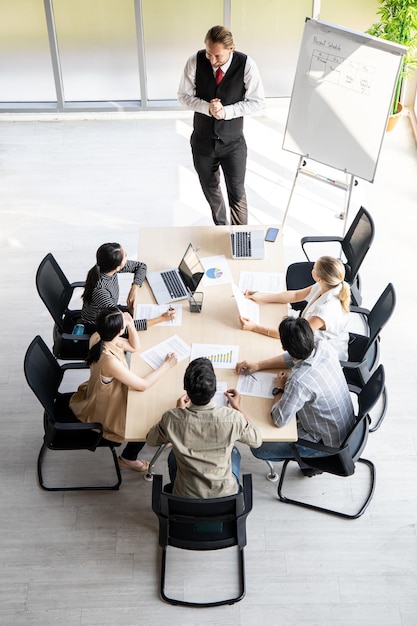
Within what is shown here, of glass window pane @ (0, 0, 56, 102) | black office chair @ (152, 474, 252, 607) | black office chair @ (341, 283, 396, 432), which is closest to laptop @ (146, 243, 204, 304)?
black office chair @ (341, 283, 396, 432)

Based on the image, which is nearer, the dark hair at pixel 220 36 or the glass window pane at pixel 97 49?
the dark hair at pixel 220 36

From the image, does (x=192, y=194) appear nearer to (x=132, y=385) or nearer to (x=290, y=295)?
(x=290, y=295)

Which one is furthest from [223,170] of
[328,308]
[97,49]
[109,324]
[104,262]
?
[97,49]

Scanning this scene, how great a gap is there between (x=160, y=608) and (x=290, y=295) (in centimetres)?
198

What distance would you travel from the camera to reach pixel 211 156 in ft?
17.6

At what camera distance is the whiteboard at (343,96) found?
16.9 ft

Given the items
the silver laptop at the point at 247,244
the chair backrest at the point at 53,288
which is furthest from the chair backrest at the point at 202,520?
the silver laptop at the point at 247,244

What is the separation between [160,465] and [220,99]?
8.69 ft

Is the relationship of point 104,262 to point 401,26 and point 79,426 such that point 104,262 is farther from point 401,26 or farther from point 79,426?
point 401,26

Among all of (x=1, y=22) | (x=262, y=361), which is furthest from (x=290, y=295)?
(x=1, y=22)

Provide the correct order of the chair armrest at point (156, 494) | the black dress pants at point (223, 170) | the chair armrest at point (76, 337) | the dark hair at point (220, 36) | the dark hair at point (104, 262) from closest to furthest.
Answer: the chair armrest at point (156, 494)
the dark hair at point (104, 262)
the chair armrest at point (76, 337)
the dark hair at point (220, 36)
the black dress pants at point (223, 170)

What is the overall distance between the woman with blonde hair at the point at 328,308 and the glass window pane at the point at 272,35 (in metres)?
3.96

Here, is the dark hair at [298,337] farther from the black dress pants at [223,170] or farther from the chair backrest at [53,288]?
the black dress pants at [223,170]

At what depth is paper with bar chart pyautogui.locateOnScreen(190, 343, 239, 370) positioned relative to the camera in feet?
13.2
